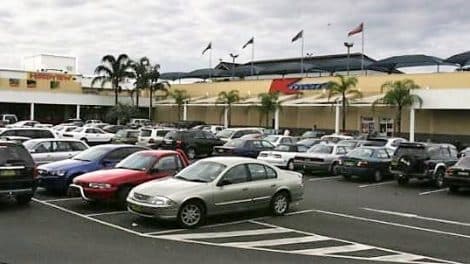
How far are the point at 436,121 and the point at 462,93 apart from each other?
4773 millimetres

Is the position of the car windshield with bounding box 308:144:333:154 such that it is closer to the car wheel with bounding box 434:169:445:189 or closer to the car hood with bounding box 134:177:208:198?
the car wheel with bounding box 434:169:445:189

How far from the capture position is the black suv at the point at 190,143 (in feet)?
112

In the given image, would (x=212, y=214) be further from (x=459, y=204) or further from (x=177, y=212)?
(x=459, y=204)

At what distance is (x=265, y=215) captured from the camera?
1525 cm

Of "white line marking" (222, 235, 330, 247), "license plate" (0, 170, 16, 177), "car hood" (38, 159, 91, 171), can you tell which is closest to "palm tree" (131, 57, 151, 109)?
"car hood" (38, 159, 91, 171)

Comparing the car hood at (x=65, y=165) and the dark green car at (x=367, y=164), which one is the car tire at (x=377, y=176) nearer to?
the dark green car at (x=367, y=164)

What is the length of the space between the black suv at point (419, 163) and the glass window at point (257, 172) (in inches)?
404

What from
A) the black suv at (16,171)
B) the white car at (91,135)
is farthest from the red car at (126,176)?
the white car at (91,135)

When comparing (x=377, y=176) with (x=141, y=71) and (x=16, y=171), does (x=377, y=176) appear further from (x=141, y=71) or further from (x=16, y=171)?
(x=141, y=71)

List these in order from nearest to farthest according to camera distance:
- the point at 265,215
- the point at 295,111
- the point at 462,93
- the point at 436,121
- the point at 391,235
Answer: the point at 391,235
the point at 265,215
the point at 462,93
the point at 436,121
the point at 295,111

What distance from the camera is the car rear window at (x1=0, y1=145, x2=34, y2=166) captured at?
1503cm

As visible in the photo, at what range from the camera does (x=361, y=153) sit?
84.1 ft

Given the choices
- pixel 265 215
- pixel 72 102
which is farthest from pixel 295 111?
pixel 265 215

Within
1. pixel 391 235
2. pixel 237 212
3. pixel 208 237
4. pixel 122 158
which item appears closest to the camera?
pixel 208 237
